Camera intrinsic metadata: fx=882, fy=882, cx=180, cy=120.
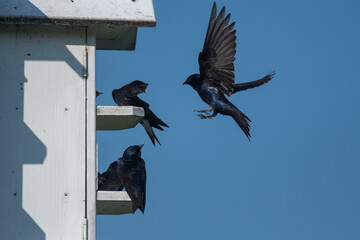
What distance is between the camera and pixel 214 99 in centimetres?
606

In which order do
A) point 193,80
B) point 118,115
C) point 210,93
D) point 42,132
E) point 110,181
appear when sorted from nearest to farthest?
1. point 42,132
2. point 118,115
3. point 110,181
4. point 210,93
5. point 193,80

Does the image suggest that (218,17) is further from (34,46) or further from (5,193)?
(5,193)

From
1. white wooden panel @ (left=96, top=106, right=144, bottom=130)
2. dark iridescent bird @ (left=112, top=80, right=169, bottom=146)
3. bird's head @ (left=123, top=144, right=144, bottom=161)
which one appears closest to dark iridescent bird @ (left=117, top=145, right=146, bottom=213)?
bird's head @ (left=123, top=144, right=144, bottom=161)

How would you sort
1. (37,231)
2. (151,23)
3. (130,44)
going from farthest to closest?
(130,44) → (151,23) → (37,231)

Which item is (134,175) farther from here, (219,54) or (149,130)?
(219,54)

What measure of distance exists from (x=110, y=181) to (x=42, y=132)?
1.01 meters

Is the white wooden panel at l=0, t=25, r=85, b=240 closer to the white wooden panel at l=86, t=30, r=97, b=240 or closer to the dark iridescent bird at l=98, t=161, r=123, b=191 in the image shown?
the white wooden panel at l=86, t=30, r=97, b=240

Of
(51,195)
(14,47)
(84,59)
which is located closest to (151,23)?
(84,59)

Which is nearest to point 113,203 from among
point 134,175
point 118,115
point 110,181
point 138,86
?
point 134,175

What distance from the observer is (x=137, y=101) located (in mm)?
5824

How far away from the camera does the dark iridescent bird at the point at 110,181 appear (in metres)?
5.63

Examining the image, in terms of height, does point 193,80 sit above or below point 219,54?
below

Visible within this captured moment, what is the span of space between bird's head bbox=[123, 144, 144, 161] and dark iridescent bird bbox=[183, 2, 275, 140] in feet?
2.60

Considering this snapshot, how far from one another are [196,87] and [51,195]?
1.88 meters
